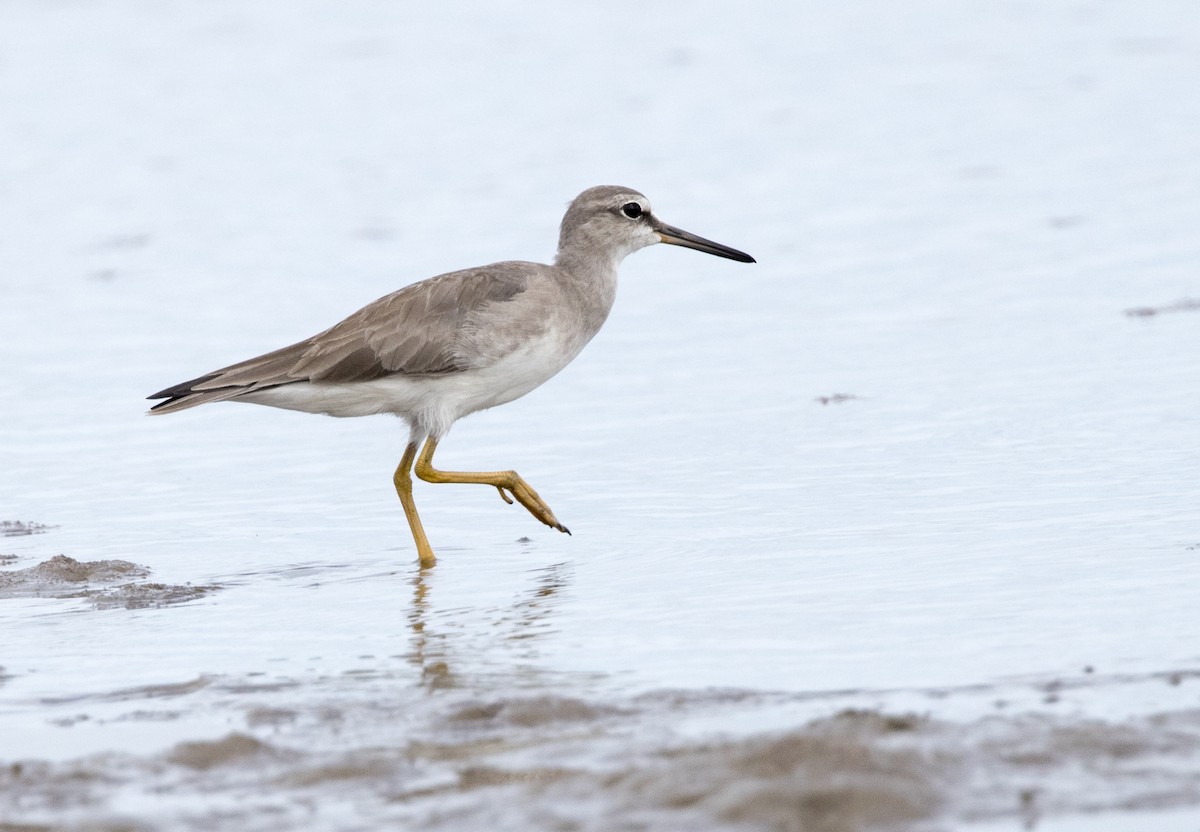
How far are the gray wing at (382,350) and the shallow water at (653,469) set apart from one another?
72cm

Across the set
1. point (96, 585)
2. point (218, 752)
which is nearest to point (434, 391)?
point (96, 585)

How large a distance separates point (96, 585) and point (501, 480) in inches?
79.7

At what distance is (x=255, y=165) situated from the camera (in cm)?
1947

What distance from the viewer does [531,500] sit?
8.85m

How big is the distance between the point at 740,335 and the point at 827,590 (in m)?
5.35

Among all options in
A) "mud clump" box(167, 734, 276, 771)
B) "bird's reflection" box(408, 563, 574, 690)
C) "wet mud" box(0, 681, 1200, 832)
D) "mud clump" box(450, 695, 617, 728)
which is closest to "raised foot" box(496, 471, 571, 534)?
"bird's reflection" box(408, 563, 574, 690)

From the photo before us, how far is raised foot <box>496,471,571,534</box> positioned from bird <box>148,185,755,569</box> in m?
0.02

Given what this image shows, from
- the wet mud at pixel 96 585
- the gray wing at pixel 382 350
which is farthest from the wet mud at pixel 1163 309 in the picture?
the wet mud at pixel 96 585

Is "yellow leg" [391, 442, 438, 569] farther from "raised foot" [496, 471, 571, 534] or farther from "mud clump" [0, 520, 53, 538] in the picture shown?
"mud clump" [0, 520, 53, 538]

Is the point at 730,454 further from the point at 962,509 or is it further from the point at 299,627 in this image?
the point at 299,627

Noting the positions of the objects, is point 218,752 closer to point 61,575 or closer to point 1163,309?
point 61,575

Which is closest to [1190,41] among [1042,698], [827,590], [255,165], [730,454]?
[255,165]

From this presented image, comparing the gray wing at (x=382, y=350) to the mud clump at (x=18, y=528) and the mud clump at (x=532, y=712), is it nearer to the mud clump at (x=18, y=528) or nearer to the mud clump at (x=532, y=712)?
the mud clump at (x=18, y=528)

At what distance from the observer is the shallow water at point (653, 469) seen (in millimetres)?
5426
